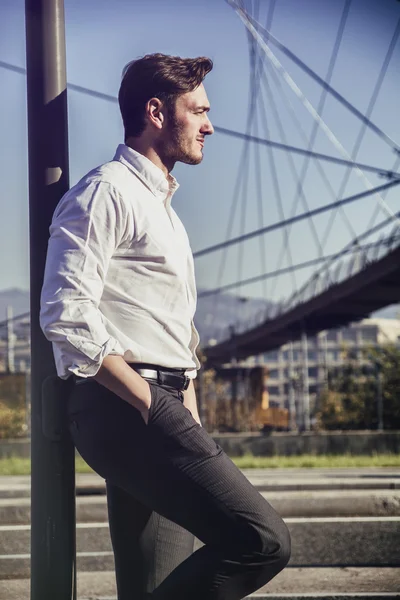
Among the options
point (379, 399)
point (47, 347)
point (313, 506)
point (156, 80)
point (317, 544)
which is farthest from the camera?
point (379, 399)

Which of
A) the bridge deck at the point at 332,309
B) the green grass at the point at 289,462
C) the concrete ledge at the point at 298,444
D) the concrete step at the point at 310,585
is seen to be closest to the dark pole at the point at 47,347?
the concrete step at the point at 310,585

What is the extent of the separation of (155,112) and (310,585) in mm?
2778

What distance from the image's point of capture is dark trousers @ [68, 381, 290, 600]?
2352 millimetres

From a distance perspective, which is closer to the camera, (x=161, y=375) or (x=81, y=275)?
(x=81, y=275)

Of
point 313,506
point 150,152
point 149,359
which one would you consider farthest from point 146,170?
point 313,506

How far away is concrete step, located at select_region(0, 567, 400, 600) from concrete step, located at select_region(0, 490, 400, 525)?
Answer: 1815mm

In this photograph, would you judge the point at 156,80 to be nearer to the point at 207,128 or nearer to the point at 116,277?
the point at 207,128

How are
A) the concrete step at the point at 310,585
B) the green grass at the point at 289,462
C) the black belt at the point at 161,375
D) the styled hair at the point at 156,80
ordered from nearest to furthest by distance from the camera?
the black belt at the point at 161,375
the styled hair at the point at 156,80
the concrete step at the point at 310,585
the green grass at the point at 289,462

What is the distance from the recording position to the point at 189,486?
236cm

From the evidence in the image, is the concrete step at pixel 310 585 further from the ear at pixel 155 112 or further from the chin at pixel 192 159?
the ear at pixel 155 112

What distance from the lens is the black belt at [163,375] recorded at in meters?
2.54

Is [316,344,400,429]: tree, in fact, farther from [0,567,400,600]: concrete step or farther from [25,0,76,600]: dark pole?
[25,0,76,600]: dark pole

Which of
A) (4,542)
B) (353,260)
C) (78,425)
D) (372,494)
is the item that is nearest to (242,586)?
(78,425)

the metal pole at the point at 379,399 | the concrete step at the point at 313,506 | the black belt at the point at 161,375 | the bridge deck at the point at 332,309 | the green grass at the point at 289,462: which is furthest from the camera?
the bridge deck at the point at 332,309
